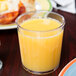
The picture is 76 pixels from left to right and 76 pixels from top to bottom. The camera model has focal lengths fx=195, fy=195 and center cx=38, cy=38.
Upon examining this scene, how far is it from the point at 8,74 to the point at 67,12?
47cm

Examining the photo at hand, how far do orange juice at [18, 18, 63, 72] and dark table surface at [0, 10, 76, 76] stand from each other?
30 millimetres

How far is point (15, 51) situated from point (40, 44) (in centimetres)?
16

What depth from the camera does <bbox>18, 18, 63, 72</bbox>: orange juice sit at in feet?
1.66

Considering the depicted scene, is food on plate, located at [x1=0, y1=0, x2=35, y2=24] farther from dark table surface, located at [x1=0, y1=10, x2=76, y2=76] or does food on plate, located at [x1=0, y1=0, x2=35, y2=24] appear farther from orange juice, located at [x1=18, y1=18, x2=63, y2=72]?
orange juice, located at [x1=18, y1=18, x2=63, y2=72]

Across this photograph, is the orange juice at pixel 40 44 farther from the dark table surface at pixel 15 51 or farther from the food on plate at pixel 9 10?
the food on plate at pixel 9 10

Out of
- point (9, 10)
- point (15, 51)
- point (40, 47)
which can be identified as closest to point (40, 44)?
point (40, 47)

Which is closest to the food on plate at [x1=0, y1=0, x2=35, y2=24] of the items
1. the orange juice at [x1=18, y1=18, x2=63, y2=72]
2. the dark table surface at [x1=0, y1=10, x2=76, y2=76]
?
the dark table surface at [x1=0, y1=10, x2=76, y2=76]

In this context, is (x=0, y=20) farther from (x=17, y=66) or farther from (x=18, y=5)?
(x=17, y=66)

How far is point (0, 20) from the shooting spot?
28.6 inches

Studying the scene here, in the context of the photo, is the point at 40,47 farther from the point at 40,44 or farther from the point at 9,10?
the point at 9,10

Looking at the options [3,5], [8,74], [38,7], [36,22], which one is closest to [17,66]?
[8,74]

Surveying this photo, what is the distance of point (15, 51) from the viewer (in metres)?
0.65

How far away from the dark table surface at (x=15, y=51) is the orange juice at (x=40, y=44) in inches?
1.2

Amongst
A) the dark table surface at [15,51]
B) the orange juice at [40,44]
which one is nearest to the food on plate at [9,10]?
the dark table surface at [15,51]
